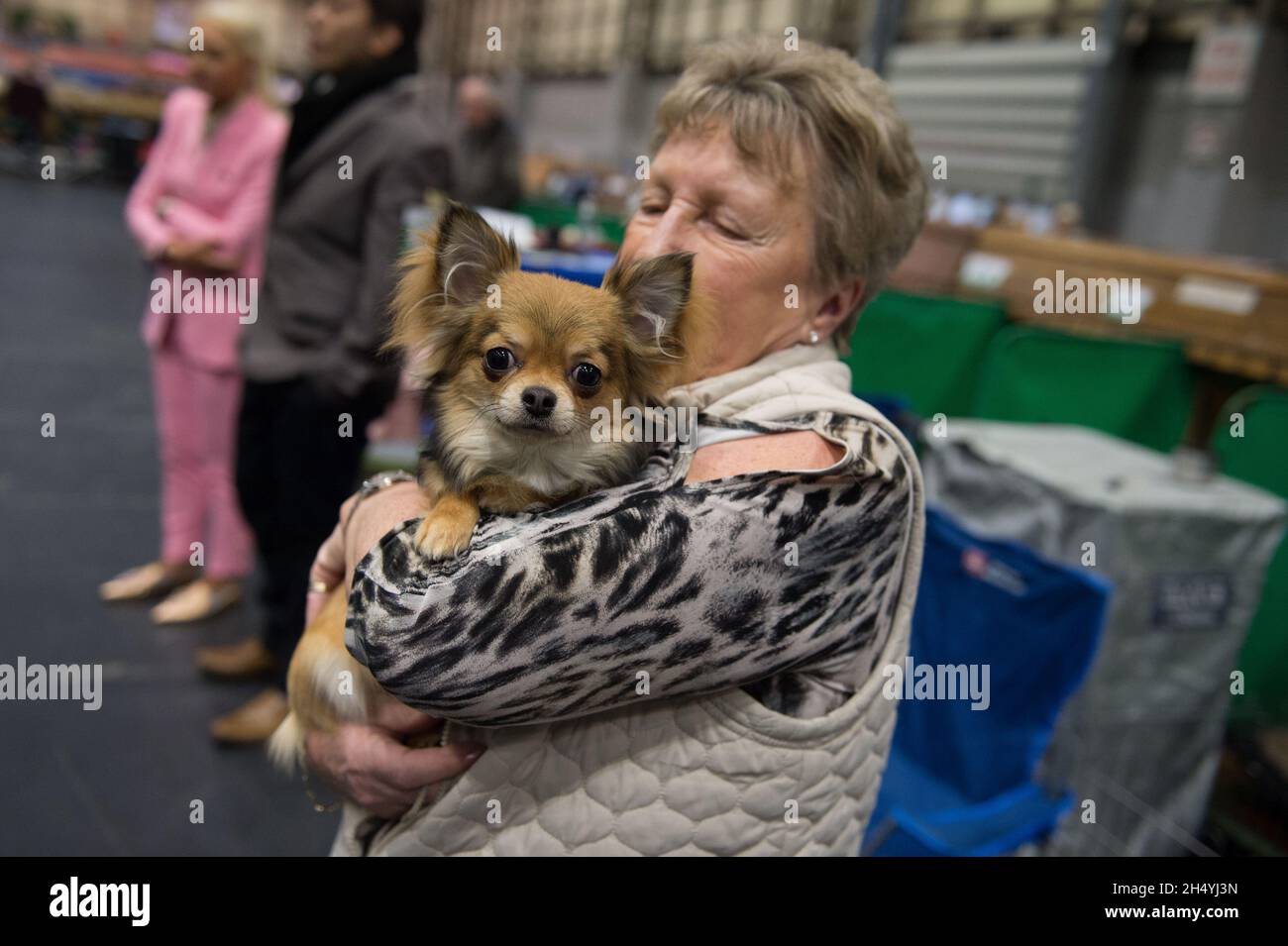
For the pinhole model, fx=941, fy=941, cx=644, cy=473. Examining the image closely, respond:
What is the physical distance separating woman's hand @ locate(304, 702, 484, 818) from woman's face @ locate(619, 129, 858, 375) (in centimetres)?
62

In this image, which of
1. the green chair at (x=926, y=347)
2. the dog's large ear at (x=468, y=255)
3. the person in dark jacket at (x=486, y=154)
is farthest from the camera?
the person in dark jacket at (x=486, y=154)

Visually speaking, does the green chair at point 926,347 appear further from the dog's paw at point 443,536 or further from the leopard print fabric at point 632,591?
the dog's paw at point 443,536

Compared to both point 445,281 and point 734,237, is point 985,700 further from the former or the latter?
point 445,281

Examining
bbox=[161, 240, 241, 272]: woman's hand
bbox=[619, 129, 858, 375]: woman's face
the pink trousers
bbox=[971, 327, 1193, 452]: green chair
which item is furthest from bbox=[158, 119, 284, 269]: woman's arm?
bbox=[971, 327, 1193, 452]: green chair

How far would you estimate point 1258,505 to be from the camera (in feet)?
9.05

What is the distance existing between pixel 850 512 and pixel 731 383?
11.4 inches

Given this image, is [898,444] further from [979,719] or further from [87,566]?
[87,566]

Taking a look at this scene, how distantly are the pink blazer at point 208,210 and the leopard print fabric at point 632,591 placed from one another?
2.65 m

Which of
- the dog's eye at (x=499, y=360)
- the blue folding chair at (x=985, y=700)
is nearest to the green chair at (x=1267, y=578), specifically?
the blue folding chair at (x=985, y=700)

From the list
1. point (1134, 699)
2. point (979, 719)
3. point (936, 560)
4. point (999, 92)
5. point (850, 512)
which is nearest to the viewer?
point (850, 512)

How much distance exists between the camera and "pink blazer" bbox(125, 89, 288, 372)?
11.1ft

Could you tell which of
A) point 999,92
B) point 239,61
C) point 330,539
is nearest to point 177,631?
point 239,61

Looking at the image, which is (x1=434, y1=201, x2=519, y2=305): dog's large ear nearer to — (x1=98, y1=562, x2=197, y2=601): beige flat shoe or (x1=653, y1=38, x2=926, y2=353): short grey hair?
(x1=653, y1=38, x2=926, y2=353): short grey hair

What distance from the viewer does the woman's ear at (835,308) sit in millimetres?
1369
